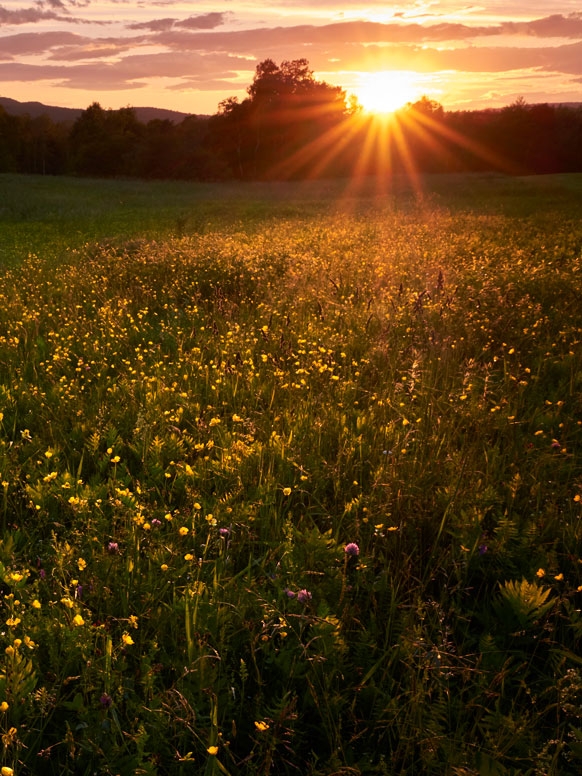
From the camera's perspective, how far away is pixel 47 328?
6531 mm

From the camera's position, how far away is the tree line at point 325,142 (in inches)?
2474

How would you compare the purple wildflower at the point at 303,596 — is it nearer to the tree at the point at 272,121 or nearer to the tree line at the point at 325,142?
the tree line at the point at 325,142

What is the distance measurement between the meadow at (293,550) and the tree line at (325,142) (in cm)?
5621

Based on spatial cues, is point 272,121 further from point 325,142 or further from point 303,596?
point 303,596

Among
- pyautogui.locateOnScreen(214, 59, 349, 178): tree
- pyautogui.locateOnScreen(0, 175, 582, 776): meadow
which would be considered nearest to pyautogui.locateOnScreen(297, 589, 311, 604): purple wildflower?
pyautogui.locateOnScreen(0, 175, 582, 776): meadow

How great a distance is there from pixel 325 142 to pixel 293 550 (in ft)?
225

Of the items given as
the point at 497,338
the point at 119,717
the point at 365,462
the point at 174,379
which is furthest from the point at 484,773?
the point at 497,338

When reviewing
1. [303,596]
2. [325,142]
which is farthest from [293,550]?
[325,142]

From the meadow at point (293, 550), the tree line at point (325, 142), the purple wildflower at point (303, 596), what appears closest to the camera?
the meadow at point (293, 550)

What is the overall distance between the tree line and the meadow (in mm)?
56210

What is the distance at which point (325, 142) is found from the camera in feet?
213

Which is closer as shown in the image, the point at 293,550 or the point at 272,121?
the point at 293,550

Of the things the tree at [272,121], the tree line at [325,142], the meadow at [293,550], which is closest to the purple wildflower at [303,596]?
the meadow at [293,550]

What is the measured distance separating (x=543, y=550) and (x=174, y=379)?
325 centimetres
